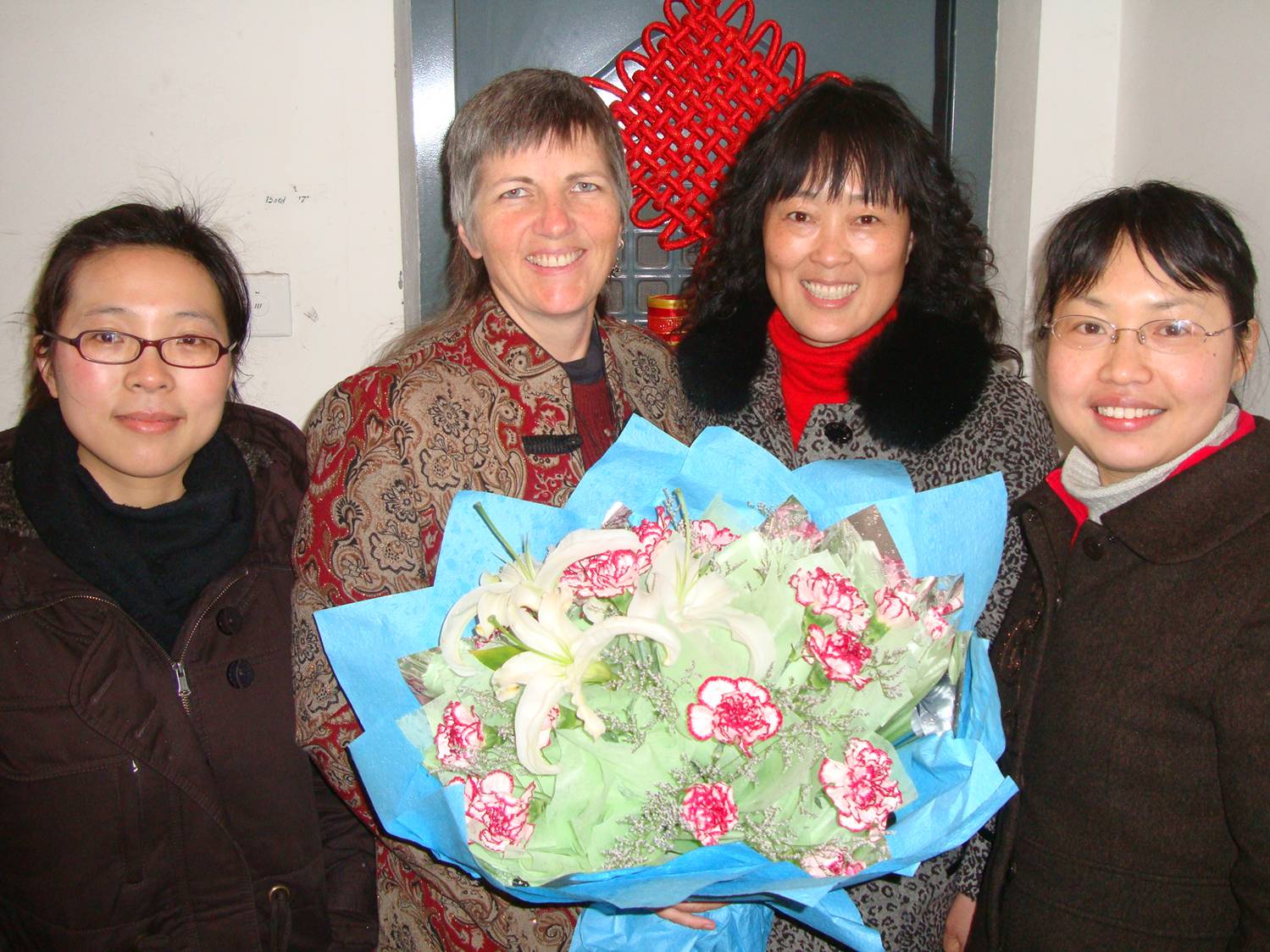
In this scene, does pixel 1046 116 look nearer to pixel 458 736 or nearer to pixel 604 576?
pixel 604 576

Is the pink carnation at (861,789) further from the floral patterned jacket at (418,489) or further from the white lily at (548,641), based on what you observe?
the floral patterned jacket at (418,489)

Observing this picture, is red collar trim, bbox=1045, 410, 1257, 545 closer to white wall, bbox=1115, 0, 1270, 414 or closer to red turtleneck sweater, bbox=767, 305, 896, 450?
red turtleneck sweater, bbox=767, 305, 896, 450

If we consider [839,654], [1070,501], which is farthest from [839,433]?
[839,654]

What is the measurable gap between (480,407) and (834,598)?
2.06ft

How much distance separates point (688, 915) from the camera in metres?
1.09

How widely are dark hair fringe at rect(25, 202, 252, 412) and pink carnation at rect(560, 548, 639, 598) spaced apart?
2.96ft

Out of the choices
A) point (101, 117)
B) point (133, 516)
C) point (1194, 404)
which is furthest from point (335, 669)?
point (101, 117)

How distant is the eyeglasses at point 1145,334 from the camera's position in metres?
1.14

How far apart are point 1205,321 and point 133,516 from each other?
1.51 meters

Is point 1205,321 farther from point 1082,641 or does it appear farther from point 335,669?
point 335,669

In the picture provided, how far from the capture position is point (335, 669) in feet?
3.26

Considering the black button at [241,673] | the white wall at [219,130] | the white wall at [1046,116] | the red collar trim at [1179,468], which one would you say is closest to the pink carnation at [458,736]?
the black button at [241,673]

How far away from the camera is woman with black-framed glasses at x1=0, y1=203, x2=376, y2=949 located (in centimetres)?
128

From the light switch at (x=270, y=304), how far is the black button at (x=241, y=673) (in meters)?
1.25
